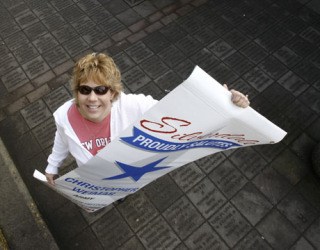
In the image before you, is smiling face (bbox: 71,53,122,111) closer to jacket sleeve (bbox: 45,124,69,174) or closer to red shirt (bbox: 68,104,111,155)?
red shirt (bbox: 68,104,111,155)

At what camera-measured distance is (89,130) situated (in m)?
2.84

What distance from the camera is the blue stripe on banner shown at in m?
2.28

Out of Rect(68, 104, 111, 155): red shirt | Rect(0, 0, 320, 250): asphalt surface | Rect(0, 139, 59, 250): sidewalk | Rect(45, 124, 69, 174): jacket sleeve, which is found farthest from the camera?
Rect(0, 0, 320, 250): asphalt surface

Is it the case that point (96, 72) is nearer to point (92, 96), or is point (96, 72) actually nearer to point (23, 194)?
point (92, 96)

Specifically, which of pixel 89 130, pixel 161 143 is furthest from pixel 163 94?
pixel 161 143

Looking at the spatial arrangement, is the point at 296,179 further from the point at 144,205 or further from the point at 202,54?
the point at 202,54

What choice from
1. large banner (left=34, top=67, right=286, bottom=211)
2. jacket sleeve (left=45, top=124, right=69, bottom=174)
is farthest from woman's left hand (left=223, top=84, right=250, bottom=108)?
jacket sleeve (left=45, top=124, right=69, bottom=174)

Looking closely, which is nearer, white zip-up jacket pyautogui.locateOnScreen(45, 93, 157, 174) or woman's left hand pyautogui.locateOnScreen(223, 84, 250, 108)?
woman's left hand pyautogui.locateOnScreen(223, 84, 250, 108)

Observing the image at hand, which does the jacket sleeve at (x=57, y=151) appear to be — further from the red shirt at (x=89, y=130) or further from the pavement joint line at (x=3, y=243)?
the pavement joint line at (x=3, y=243)

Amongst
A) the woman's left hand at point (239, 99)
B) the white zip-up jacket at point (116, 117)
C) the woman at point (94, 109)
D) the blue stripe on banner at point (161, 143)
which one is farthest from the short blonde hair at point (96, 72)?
the woman's left hand at point (239, 99)

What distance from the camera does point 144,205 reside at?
4566mm

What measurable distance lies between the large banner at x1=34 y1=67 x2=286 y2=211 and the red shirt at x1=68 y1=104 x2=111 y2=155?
0.34m

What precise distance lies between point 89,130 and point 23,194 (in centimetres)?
219

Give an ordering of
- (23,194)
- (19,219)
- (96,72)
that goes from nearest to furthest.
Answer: (96,72)
(19,219)
(23,194)
